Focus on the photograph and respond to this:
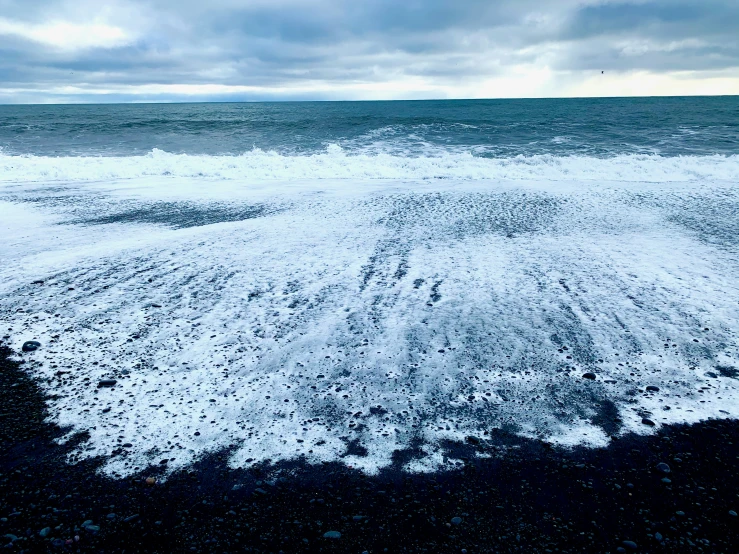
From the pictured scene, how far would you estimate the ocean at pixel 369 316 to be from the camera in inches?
150

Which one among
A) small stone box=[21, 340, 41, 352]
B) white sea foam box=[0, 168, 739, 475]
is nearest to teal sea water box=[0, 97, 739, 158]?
white sea foam box=[0, 168, 739, 475]

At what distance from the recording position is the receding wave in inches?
579

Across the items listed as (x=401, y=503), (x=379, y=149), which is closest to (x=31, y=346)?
(x=401, y=503)

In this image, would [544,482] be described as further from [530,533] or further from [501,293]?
[501,293]

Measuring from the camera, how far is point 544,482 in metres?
3.21

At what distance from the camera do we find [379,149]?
22.6 m

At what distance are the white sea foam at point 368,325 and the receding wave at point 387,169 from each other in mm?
5198

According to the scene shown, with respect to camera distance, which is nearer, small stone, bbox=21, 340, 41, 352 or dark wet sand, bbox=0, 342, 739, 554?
dark wet sand, bbox=0, 342, 739, 554

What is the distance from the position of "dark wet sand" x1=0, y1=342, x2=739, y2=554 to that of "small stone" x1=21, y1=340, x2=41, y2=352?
143cm

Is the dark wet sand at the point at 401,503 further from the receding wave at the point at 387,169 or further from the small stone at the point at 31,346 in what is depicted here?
the receding wave at the point at 387,169

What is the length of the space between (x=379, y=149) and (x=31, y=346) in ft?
64.2

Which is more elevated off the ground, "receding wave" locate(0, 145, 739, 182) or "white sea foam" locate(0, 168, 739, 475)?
"receding wave" locate(0, 145, 739, 182)

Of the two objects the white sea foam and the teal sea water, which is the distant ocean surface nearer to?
the teal sea water

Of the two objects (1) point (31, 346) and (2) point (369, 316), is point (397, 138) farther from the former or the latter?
(1) point (31, 346)
